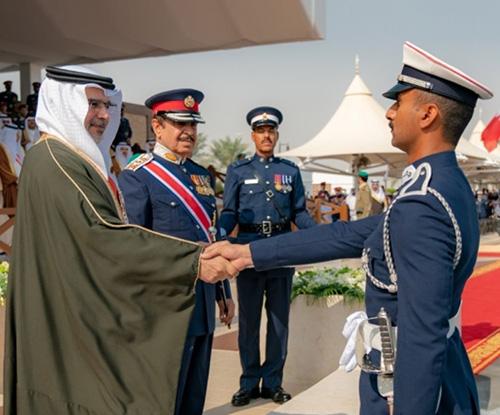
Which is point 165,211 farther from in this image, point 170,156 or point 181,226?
point 170,156

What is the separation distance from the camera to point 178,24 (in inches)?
677

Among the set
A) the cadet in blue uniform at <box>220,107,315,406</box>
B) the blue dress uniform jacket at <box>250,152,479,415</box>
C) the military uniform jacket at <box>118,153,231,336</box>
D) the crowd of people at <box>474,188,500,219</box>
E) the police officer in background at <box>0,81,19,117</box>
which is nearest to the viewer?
the blue dress uniform jacket at <box>250,152,479,415</box>

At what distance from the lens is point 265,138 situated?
5293 millimetres

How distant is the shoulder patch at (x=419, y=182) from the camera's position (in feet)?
6.70

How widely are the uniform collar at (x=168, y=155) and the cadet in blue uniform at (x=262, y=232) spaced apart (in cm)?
127

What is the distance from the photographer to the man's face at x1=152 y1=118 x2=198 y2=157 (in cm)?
394

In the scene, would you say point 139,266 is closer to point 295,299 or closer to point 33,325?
point 33,325

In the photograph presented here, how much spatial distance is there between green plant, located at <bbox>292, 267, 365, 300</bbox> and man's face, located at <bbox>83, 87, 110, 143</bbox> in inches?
116

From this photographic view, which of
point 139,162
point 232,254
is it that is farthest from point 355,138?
point 232,254

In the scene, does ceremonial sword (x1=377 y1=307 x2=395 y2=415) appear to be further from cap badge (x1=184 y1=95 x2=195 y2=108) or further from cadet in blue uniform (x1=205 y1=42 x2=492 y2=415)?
cap badge (x1=184 y1=95 x2=195 y2=108)

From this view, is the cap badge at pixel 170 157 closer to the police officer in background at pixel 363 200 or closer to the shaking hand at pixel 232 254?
the shaking hand at pixel 232 254

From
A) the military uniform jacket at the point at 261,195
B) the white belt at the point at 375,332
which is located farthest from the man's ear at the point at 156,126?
the white belt at the point at 375,332

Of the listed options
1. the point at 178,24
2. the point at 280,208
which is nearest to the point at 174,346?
the point at 280,208

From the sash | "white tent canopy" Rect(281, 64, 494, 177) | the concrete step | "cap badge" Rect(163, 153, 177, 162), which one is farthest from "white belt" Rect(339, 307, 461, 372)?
"white tent canopy" Rect(281, 64, 494, 177)
